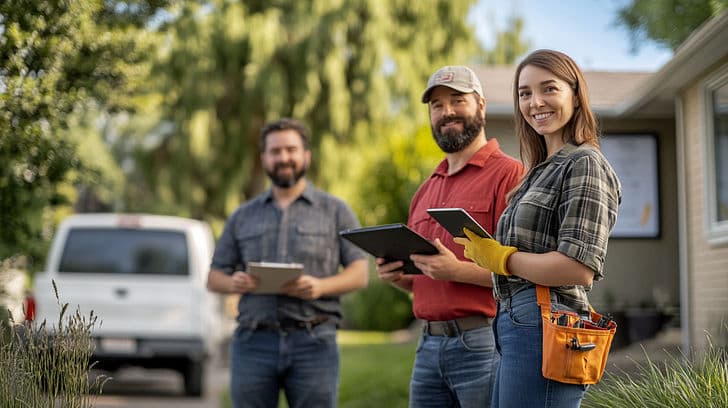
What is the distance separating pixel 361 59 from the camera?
24.5 meters

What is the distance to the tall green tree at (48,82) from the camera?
512cm

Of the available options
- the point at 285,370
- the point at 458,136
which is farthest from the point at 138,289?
the point at 458,136

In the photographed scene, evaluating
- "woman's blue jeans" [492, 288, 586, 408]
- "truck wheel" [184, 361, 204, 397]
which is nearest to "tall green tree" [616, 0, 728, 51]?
"truck wheel" [184, 361, 204, 397]

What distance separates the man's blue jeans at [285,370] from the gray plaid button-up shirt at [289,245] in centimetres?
10

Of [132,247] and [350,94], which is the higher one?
[350,94]

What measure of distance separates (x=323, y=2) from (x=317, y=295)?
19.3m

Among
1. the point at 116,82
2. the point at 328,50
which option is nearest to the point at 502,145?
the point at 116,82

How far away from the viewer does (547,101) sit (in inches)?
131

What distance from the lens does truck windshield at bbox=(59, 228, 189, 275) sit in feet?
37.4

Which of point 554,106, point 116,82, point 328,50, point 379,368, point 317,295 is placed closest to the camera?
point 554,106

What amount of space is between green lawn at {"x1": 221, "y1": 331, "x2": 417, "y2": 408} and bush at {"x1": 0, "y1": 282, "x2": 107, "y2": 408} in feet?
18.9

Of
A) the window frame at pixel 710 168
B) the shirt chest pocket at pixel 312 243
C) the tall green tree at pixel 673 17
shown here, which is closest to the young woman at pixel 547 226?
the shirt chest pocket at pixel 312 243

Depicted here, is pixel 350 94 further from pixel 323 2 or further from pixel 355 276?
pixel 355 276

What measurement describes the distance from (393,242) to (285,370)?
144 cm
